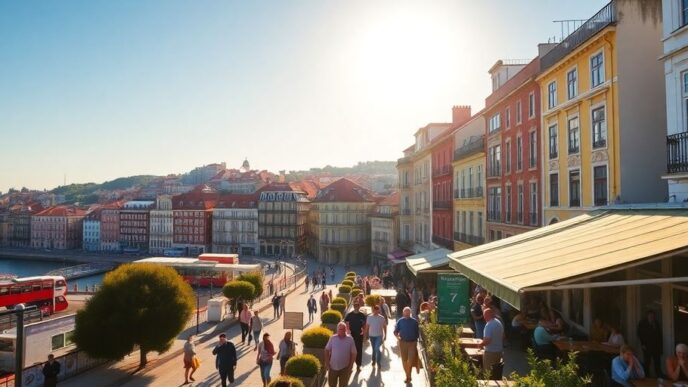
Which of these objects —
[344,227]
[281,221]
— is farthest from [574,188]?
[281,221]

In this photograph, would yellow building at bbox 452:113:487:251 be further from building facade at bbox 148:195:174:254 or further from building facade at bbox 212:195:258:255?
building facade at bbox 148:195:174:254

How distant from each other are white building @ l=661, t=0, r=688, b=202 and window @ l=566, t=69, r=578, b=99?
24.3 feet

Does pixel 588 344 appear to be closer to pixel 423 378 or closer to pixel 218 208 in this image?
pixel 423 378

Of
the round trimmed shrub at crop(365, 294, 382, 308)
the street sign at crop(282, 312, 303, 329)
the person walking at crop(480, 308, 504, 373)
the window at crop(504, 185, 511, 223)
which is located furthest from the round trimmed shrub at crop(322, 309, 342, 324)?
the window at crop(504, 185, 511, 223)

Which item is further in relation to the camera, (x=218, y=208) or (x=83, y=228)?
(x=83, y=228)

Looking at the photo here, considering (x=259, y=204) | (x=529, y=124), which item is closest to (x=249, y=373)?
(x=529, y=124)

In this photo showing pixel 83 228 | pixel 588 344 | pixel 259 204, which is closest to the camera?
pixel 588 344

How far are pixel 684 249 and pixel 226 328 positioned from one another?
24513 mm

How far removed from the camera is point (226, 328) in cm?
2870

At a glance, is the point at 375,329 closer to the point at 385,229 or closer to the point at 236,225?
the point at 385,229

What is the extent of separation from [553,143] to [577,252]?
1569 centimetres

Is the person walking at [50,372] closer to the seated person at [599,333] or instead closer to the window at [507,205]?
the seated person at [599,333]

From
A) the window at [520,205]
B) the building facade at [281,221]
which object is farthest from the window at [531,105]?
the building facade at [281,221]

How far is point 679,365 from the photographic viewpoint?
9000mm
